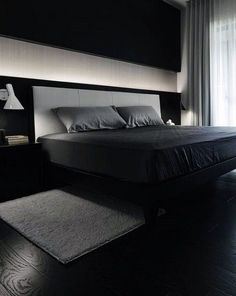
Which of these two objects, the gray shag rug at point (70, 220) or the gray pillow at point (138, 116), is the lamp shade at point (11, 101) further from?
the gray pillow at point (138, 116)

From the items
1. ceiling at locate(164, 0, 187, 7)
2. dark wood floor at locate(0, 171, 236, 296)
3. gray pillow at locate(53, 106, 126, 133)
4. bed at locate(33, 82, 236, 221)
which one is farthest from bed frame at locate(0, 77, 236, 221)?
ceiling at locate(164, 0, 187, 7)

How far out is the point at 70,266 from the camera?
1428 mm

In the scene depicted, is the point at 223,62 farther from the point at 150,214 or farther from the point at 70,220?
the point at 70,220

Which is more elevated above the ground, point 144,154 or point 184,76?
point 184,76

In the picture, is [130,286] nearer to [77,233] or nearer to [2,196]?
[77,233]

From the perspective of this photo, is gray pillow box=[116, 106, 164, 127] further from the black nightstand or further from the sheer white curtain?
the black nightstand

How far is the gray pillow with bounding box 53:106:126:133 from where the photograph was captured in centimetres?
302

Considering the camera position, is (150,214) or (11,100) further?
(11,100)

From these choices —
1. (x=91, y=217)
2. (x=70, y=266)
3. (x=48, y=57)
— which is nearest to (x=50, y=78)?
→ (x=48, y=57)

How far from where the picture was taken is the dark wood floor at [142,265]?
4.08 ft

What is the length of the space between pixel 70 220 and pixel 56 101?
1643 millimetres

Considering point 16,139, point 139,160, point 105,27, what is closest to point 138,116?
point 105,27

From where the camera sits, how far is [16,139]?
2643mm

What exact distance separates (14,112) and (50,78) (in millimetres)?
646
